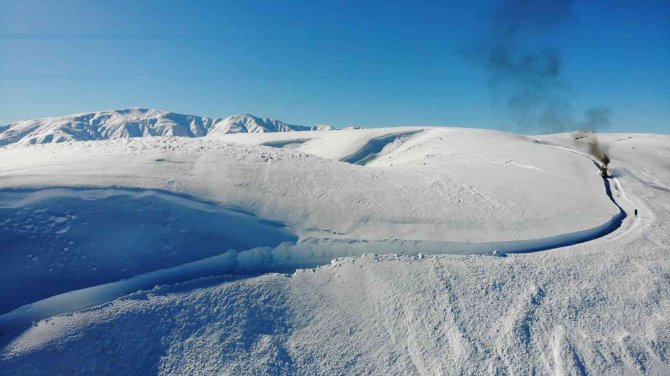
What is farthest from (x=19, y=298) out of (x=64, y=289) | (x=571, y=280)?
(x=571, y=280)

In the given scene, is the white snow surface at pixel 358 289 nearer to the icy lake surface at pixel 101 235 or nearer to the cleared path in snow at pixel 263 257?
the cleared path in snow at pixel 263 257

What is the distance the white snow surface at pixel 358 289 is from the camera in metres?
9.59

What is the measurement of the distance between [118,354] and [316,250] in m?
6.72

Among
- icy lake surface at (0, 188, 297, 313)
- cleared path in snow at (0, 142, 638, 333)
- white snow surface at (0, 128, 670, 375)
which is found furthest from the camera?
icy lake surface at (0, 188, 297, 313)

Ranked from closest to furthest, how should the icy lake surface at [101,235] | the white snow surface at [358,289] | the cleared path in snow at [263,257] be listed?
the white snow surface at [358,289], the cleared path in snow at [263,257], the icy lake surface at [101,235]

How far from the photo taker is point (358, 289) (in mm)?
12047

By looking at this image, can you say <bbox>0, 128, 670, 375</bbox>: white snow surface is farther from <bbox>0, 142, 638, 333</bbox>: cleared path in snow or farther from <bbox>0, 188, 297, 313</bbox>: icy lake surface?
<bbox>0, 188, 297, 313</bbox>: icy lake surface

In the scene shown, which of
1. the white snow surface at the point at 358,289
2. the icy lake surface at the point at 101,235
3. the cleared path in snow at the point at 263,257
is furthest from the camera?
the icy lake surface at the point at 101,235

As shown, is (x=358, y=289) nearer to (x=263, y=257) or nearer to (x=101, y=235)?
(x=263, y=257)

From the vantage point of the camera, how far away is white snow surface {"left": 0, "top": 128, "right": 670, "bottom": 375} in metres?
9.59

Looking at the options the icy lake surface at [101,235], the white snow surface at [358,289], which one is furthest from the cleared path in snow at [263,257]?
the icy lake surface at [101,235]

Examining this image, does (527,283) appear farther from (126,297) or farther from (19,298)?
(19,298)

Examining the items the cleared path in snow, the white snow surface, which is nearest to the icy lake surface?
the cleared path in snow

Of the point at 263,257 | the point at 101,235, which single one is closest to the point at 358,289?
the point at 263,257
